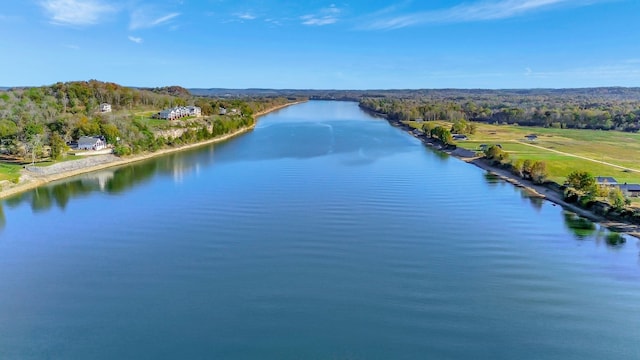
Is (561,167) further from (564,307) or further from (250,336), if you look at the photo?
(250,336)

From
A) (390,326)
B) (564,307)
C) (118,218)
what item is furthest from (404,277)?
(118,218)

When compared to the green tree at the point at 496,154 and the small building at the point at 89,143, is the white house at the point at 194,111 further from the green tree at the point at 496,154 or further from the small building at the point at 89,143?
the green tree at the point at 496,154

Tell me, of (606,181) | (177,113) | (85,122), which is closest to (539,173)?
(606,181)

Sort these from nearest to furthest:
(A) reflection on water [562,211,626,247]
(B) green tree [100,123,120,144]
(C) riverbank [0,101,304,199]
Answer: (A) reflection on water [562,211,626,247] → (C) riverbank [0,101,304,199] → (B) green tree [100,123,120,144]

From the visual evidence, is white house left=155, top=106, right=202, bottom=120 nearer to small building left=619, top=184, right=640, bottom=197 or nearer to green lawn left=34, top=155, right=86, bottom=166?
green lawn left=34, top=155, right=86, bottom=166

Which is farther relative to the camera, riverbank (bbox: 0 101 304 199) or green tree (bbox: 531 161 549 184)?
green tree (bbox: 531 161 549 184)

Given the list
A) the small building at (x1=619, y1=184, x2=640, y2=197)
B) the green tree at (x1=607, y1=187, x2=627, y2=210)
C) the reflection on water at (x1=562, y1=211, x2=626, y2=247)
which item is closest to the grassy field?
the small building at (x1=619, y1=184, x2=640, y2=197)

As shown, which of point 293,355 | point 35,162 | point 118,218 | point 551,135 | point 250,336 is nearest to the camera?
point 293,355
